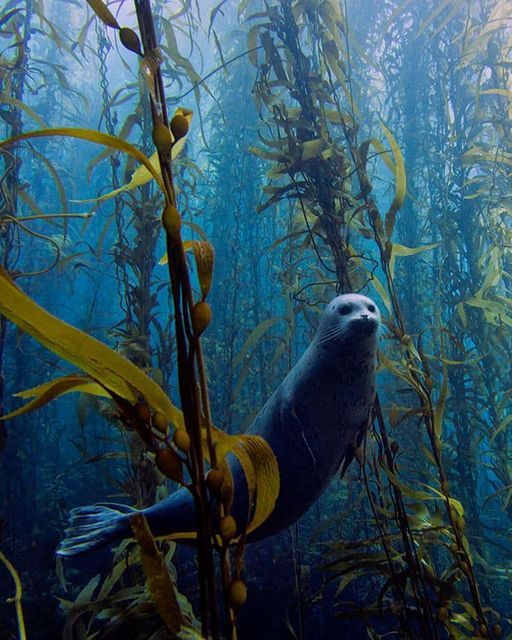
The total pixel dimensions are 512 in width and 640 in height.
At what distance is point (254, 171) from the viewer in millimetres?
7949

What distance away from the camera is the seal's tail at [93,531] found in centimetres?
179

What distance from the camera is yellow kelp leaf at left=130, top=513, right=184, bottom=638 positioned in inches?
25.9

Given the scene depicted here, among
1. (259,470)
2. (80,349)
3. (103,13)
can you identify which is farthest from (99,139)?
(259,470)

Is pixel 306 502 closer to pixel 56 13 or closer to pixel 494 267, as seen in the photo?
pixel 494 267

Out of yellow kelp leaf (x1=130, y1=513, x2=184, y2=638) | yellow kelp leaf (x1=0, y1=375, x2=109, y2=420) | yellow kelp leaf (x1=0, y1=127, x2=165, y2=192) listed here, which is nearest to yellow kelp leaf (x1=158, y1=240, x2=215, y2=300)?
yellow kelp leaf (x1=0, y1=127, x2=165, y2=192)


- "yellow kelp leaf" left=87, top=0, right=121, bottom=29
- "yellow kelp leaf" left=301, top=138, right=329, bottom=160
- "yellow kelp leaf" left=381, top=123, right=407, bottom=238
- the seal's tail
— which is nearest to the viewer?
"yellow kelp leaf" left=87, top=0, right=121, bottom=29

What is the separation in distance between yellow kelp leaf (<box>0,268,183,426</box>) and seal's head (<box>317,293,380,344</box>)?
119 centimetres

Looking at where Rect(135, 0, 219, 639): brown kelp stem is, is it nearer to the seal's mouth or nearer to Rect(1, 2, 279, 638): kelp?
Rect(1, 2, 279, 638): kelp

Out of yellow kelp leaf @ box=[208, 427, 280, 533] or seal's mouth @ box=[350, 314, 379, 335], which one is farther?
seal's mouth @ box=[350, 314, 379, 335]

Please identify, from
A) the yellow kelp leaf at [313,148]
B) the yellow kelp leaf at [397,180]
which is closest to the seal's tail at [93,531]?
the yellow kelp leaf at [397,180]

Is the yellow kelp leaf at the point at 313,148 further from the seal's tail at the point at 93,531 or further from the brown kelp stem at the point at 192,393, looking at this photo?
the seal's tail at the point at 93,531

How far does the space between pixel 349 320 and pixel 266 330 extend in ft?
4.43

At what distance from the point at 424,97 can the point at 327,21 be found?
4787 mm

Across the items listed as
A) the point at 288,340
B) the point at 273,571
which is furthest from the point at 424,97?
the point at 273,571
